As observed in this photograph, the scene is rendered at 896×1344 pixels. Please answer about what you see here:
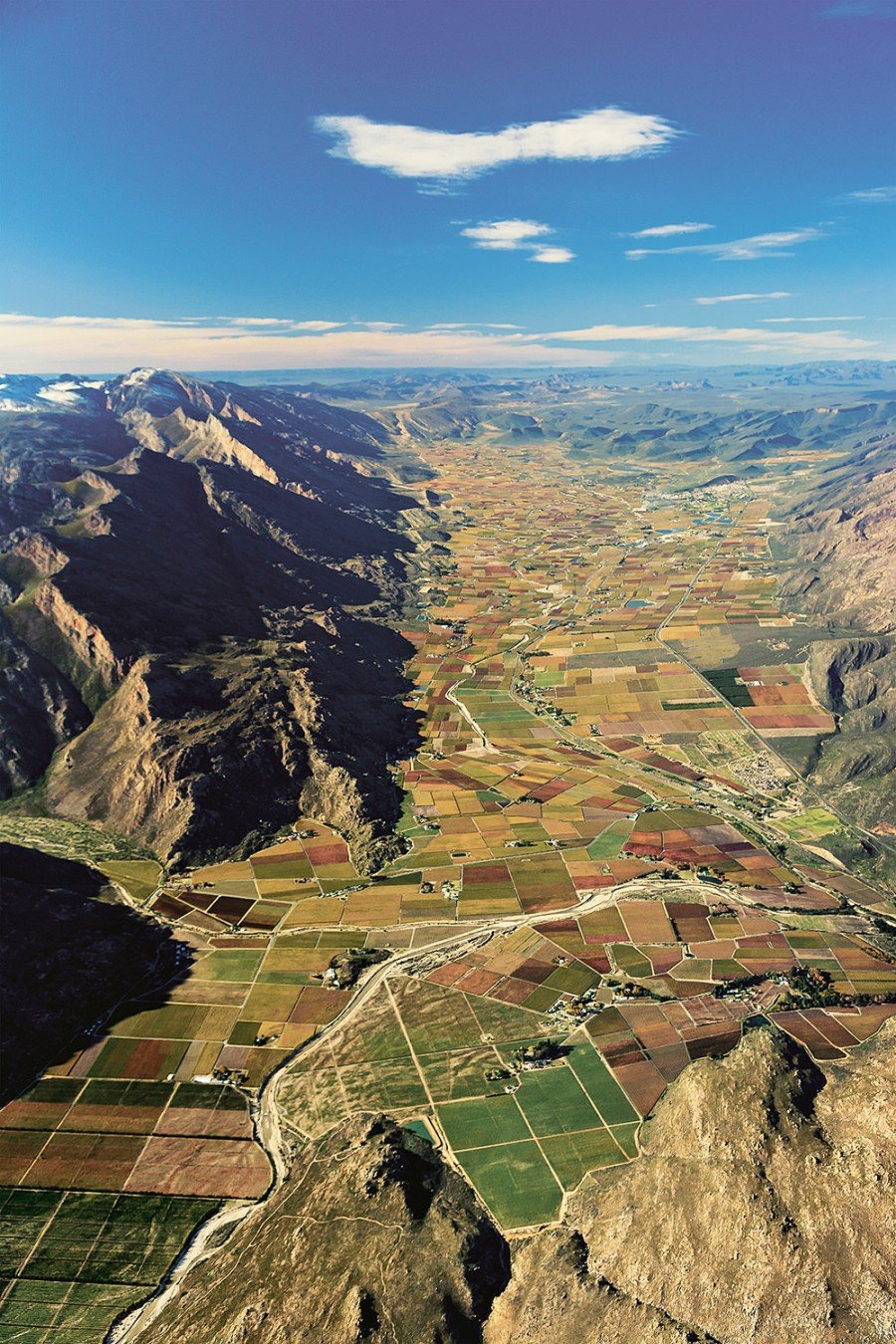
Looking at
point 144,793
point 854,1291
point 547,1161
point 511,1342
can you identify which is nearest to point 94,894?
point 144,793

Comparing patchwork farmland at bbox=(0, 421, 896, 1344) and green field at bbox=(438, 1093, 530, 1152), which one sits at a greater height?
green field at bbox=(438, 1093, 530, 1152)

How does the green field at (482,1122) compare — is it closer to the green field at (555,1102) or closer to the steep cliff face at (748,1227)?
the green field at (555,1102)

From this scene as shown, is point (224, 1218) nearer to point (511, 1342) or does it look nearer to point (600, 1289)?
point (511, 1342)

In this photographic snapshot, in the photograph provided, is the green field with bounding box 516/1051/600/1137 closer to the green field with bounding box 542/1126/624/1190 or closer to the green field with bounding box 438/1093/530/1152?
the green field with bounding box 542/1126/624/1190

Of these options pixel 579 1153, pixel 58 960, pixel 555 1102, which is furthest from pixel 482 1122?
pixel 58 960

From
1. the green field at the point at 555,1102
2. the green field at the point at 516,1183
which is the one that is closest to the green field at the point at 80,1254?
the green field at the point at 516,1183

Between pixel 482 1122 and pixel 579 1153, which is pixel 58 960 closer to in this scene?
pixel 482 1122

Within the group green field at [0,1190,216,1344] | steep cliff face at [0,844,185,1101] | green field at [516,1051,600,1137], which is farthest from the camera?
steep cliff face at [0,844,185,1101]

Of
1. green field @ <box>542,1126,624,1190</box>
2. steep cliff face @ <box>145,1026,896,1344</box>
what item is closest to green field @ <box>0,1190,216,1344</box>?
steep cliff face @ <box>145,1026,896,1344</box>

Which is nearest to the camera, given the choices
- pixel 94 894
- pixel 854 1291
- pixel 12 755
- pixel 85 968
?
pixel 854 1291
